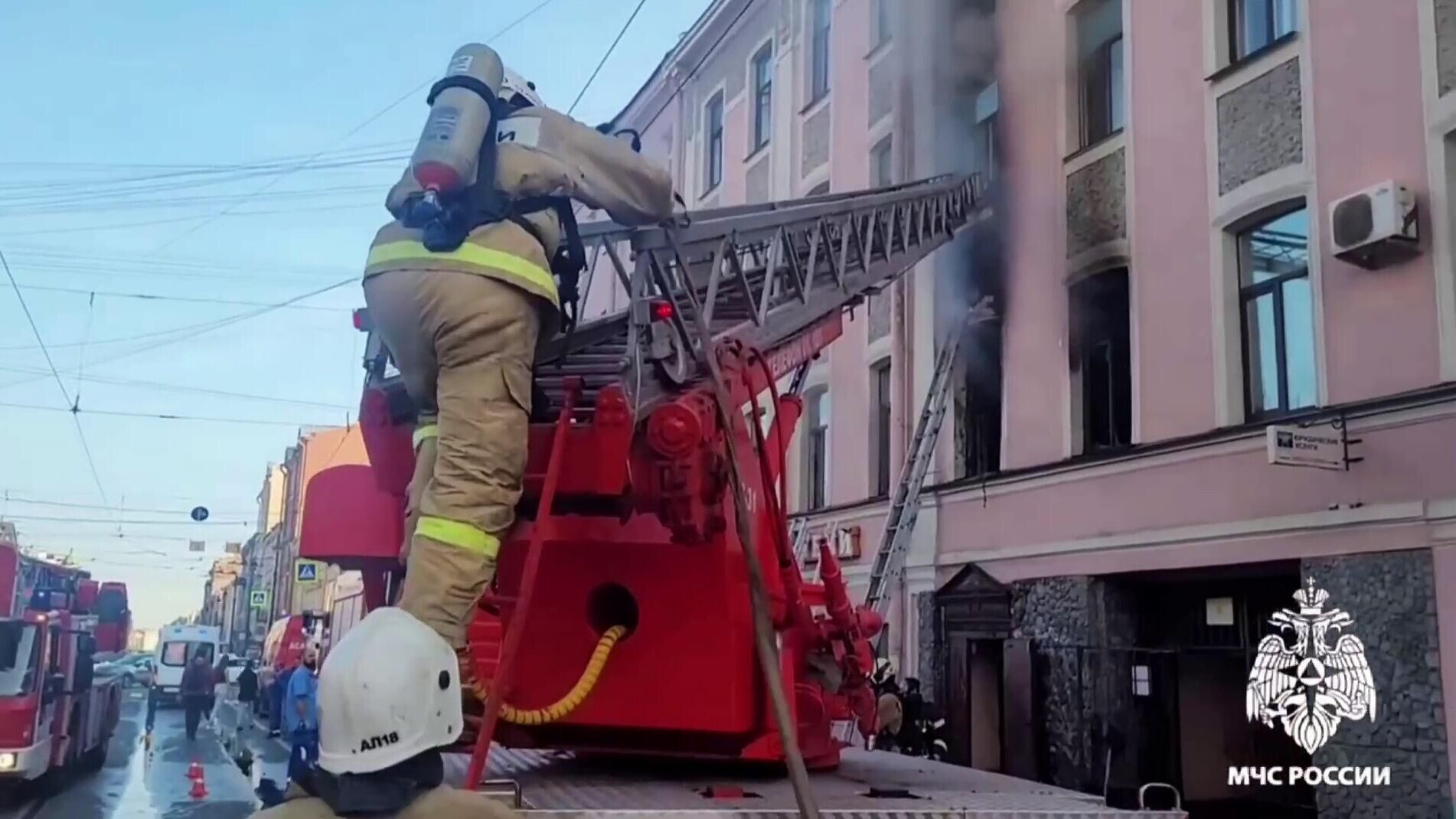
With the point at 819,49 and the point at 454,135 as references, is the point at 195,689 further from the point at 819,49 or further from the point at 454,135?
the point at 454,135

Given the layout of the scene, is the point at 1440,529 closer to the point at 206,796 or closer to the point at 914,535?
the point at 914,535

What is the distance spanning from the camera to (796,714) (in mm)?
4887

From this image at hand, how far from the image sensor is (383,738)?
6.74 feet

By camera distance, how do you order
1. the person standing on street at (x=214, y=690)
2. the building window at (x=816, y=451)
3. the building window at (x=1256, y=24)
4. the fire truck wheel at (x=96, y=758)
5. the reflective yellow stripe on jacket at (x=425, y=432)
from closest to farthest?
the reflective yellow stripe on jacket at (x=425, y=432)
the building window at (x=1256, y=24)
the fire truck wheel at (x=96, y=758)
the building window at (x=816, y=451)
the person standing on street at (x=214, y=690)

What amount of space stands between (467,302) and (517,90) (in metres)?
0.76

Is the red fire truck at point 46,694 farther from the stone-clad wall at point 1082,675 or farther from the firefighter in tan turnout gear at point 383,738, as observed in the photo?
the firefighter in tan turnout gear at point 383,738

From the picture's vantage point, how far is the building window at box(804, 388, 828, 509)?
53.9 feet

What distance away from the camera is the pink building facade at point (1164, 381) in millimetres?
8078

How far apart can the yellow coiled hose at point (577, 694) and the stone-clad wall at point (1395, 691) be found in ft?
18.8

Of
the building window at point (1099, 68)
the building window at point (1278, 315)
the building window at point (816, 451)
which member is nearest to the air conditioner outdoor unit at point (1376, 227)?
the building window at point (1278, 315)

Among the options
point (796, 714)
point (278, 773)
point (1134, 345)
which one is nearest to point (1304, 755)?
point (1134, 345)

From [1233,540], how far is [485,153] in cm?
727

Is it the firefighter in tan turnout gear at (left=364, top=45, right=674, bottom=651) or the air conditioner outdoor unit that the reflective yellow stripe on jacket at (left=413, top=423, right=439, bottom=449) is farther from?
the air conditioner outdoor unit

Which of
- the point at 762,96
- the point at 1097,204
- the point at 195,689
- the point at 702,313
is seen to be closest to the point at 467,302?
the point at 702,313
